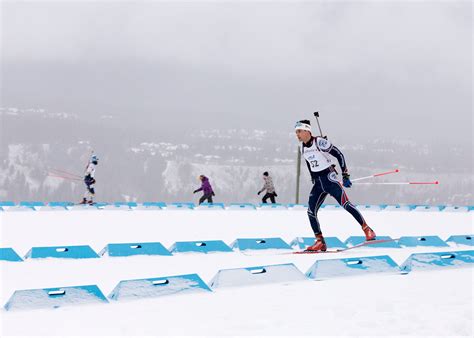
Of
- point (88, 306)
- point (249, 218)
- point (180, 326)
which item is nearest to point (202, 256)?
point (88, 306)

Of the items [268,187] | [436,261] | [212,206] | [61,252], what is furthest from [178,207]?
[436,261]

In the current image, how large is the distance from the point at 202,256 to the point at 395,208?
19.5 meters

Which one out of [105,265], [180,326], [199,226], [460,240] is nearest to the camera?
[180,326]

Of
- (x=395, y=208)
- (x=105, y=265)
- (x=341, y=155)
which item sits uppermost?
(x=341, y=155)

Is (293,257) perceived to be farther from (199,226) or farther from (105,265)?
(199,226)

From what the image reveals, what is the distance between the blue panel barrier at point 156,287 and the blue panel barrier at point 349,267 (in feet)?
5.36

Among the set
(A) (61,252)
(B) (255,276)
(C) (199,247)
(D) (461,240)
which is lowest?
(D) (461,240)

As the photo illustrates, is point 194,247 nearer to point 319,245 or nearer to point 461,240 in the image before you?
point 319,245

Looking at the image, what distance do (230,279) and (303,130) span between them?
3164 millimetres

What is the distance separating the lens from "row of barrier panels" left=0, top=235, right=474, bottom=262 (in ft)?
28.8

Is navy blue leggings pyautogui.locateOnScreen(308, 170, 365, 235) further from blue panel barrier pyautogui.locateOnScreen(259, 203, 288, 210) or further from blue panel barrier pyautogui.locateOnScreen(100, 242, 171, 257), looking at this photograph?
blue panel barrier pyautogui.locateOnScreen(259, 203, 288, 210)

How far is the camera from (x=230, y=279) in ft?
21.2

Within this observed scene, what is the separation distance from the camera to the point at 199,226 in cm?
1553

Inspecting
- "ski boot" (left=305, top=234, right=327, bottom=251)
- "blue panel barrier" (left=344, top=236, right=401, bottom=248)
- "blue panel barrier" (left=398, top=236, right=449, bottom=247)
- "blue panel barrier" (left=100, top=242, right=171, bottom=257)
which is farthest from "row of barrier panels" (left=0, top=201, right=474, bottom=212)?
"ski boot" (left=305, top=234, right=327, bottom=251)
